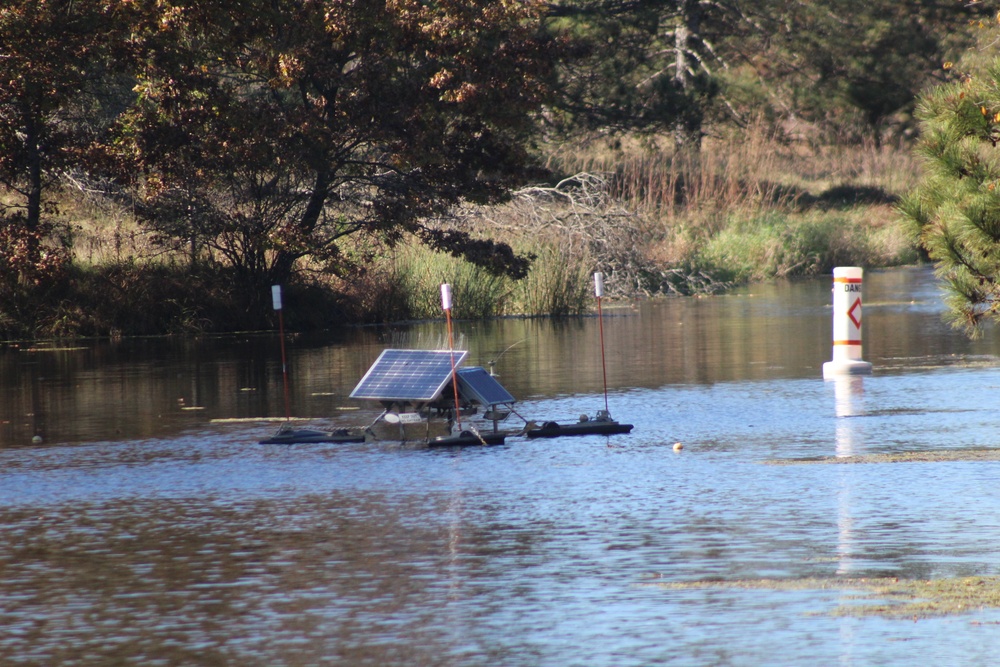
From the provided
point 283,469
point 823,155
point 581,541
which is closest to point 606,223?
point 283,469

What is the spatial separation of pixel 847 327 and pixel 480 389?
5.58 m

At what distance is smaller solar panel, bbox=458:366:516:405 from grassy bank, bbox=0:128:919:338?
22.1 ft

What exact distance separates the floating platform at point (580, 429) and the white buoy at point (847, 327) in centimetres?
459

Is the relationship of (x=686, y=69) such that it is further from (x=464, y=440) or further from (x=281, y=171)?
(x=464, y=440)

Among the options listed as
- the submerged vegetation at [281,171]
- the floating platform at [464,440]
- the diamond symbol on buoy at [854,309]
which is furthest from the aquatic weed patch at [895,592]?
the submerged vegetation at [281,171]

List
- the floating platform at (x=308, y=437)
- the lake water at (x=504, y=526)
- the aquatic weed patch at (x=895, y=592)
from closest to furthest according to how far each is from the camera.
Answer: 1. the lake water at (x=504, y=526)
2. the aquatic weed patch at (x=895, y=592)
3. the floating platform at (x=308, y=437)

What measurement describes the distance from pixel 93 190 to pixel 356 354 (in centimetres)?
1172

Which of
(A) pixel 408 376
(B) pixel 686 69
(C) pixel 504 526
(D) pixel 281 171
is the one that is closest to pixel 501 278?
(D) pixel 281 171

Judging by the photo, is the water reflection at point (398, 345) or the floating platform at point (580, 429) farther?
the water reflection at point (398, 345)

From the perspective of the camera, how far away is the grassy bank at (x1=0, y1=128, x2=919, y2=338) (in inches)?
1008

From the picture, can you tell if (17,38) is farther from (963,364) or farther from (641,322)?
(963,364)

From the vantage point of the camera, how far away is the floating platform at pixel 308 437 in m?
12.1

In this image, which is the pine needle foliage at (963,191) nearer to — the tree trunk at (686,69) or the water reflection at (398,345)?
the water reflection at (398,345)

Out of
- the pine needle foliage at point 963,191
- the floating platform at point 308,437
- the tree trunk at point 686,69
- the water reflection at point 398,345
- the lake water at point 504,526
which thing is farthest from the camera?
the tree trunk at point 686,69
